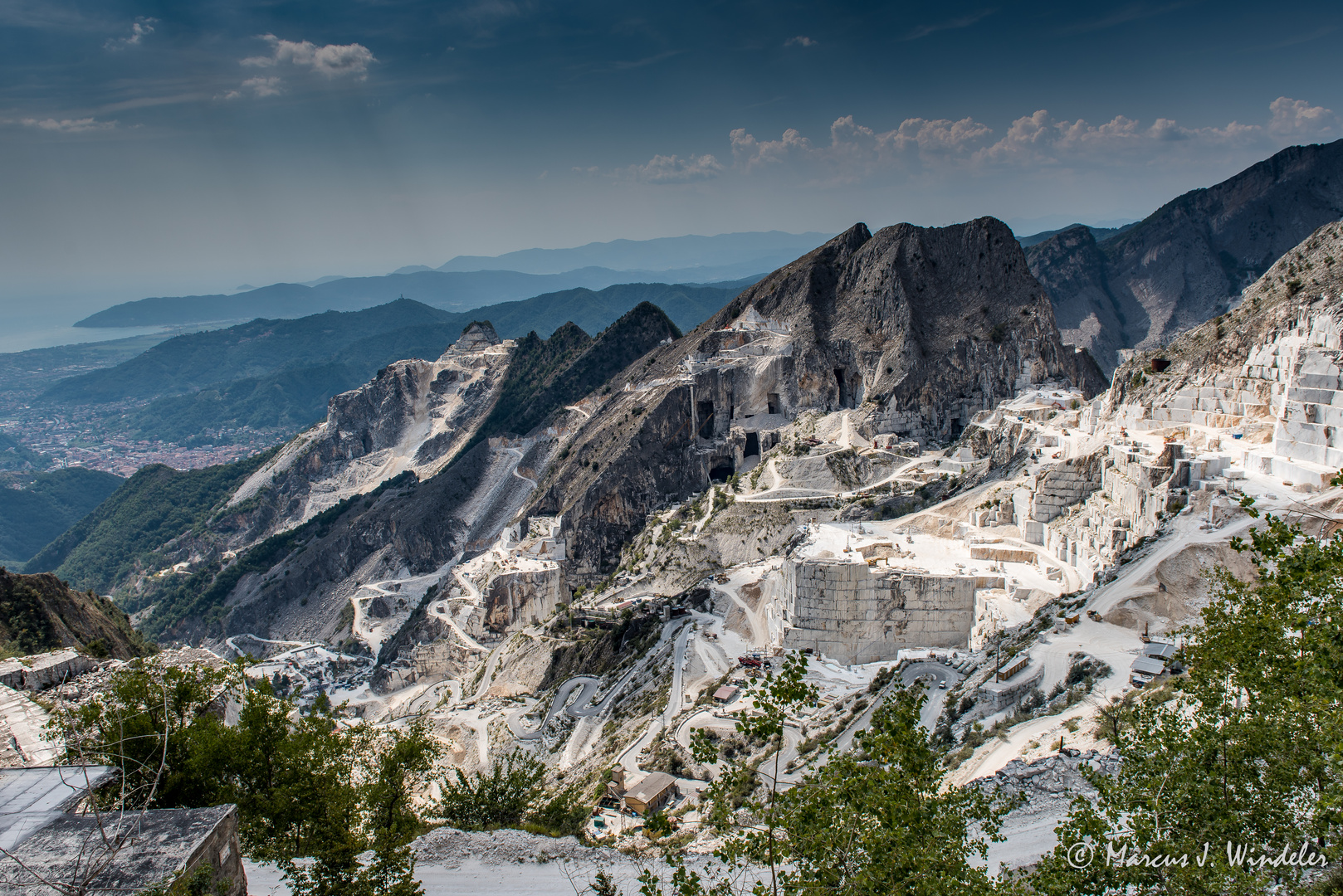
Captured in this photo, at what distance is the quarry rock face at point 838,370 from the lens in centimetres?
8094

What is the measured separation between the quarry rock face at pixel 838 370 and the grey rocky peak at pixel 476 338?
3029 inches

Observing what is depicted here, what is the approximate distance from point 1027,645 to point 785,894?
17.6 meters

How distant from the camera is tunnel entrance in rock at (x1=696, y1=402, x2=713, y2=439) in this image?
96812 millimetres

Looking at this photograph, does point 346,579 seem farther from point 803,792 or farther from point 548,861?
point 803,792

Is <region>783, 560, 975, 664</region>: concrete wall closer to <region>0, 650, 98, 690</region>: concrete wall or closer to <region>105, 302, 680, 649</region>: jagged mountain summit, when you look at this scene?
<region>0, 650, 98, 690</region>: concrete wall

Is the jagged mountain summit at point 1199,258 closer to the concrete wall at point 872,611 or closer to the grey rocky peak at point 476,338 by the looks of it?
the grey rocky peak at point 476,338

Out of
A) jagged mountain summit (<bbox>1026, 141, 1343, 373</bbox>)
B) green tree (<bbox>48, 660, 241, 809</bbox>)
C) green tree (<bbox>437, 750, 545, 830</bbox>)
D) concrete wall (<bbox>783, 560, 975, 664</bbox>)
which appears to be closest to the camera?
green tree (<bbox>48, 660, 241, 809</bbox>)

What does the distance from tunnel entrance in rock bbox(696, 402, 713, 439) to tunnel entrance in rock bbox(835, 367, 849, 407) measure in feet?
51.7

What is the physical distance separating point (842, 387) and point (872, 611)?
5661 cm

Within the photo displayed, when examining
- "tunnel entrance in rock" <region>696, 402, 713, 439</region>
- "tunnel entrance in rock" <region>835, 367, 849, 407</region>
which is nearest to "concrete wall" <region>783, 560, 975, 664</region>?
"tunnel entrance in rock" <region>835, 367, 849, 407</region>

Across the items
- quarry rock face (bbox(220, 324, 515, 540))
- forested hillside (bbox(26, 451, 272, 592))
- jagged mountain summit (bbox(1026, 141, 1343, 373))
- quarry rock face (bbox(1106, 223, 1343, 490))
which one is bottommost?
forested hillside (bbox(26, 451, 272, 592))

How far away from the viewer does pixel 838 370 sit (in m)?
90.6

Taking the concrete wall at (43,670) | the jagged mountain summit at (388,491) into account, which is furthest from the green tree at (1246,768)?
the jagged mountain summit at (388,491)

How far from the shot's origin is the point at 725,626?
45188mm
